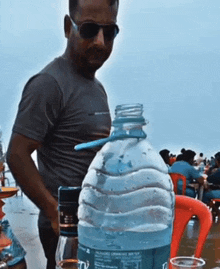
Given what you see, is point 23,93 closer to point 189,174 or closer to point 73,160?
point 73,160

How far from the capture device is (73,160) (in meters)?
1.77

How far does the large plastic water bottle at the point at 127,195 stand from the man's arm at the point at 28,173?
0.59 m

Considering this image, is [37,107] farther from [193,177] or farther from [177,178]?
[193,177]

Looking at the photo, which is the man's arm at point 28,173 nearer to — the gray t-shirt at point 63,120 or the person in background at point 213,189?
the gray t-shirt at point 63,120

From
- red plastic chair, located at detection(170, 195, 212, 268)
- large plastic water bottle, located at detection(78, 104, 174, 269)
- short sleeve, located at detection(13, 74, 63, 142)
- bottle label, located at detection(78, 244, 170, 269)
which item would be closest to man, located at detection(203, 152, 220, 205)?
red plastic chair, located at detection(170, 195, 212, 268)

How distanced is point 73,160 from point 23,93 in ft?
1.05

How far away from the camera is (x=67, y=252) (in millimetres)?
986

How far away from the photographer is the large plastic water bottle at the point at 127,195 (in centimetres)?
88

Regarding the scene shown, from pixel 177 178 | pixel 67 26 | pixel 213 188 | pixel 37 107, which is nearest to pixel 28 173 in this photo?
pixel 37 107

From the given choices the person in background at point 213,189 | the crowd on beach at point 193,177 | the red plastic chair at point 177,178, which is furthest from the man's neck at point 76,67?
the person in background at point 213,189

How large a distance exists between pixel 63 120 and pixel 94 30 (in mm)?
348

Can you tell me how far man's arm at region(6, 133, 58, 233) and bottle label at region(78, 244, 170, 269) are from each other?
2.40 feet

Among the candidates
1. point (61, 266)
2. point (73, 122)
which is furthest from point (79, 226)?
point (73, 122)

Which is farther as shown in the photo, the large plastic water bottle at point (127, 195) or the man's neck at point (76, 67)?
the man's neck at point (76, 67)
